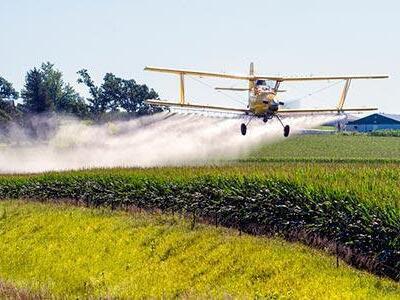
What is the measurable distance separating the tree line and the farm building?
4681cm

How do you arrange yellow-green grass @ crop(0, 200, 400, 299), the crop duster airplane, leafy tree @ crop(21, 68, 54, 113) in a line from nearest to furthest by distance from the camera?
1. yellow-green grass @ crop(0, 200, 400, 299)
2. the crop duster airplane
3. leafy tree @ crop(21, 68, 54, 113)

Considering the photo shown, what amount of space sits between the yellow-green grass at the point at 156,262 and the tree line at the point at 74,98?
99.6 m

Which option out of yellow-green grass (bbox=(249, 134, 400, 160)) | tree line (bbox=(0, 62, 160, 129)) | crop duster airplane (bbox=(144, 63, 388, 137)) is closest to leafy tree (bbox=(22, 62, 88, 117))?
tree line (bbox=(0, 62, 160, 129))

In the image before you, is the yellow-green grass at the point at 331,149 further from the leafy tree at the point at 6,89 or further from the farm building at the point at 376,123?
the leafy tree at the point at 6,89

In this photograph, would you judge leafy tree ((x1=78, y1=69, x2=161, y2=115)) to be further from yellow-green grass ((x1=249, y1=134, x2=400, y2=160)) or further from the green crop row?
the green crop row

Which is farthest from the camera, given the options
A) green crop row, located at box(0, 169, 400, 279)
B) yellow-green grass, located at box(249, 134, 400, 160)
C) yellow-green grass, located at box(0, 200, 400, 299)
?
yellow-green grass, located at box(249, 134, 400, 160)

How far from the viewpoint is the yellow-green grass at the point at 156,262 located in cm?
1906

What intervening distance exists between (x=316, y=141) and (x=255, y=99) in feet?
147

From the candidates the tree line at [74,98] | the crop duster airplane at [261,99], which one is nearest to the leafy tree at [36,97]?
the tree line at [74,98]

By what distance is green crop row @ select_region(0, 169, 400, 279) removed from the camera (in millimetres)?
20312

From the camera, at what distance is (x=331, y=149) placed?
7225 cm

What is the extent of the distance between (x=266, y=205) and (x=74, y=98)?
438ft

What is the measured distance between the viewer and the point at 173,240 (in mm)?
25031

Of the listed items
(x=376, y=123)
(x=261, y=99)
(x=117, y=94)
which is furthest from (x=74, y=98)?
(x=261, y=99)
